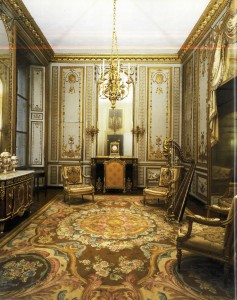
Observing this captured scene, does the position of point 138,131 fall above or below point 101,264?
above

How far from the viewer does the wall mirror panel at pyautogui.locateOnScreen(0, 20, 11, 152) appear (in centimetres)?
399

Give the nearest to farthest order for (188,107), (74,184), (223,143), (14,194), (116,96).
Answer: (14,194)
(116,96)
(223,143)
(74,184)
(188,107)

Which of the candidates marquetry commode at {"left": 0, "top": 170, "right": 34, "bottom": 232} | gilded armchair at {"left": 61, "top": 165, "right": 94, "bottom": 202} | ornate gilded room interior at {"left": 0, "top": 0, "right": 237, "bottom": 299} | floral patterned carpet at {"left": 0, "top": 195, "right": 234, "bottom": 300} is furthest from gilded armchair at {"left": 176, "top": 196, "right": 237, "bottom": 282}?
gilded armchair at {"left": 61, "top": 165, "right": 94, "bottom": 202}

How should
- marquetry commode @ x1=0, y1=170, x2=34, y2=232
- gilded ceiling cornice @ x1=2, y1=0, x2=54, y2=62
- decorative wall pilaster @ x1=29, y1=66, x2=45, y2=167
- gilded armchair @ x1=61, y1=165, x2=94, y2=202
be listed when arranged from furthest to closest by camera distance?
decorative wall pilaster @ x1=29, y1=66, x2=45, y2=167, gilded armchair @ x1=61, y1=165, x2=94, y2=202, gilded ceiling cornice @ x1=2, y1=0, x2=54, y2=62, marquetry commode @ x1=0, y1=170, x2=34, y2=232

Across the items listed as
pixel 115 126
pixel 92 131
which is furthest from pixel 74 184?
pixel 115 126

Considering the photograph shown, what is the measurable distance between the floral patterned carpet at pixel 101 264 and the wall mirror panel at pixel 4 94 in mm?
1618

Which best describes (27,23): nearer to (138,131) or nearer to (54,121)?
(54,121)

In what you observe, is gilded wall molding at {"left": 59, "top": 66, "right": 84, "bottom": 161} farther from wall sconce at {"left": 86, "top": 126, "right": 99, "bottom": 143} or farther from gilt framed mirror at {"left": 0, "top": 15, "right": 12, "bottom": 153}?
gilt framed mirror at {"left": 0, "top": 15, "right": 12, "bottom": 153}

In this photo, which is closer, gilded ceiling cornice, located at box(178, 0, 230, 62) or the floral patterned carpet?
the floral patterned carpet

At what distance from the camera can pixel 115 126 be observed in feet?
21.5

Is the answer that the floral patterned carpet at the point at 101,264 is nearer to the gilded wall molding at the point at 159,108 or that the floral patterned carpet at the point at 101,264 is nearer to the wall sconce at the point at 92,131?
the wall sconce at the point at 92,131

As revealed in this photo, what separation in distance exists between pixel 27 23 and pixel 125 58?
285 centimetres

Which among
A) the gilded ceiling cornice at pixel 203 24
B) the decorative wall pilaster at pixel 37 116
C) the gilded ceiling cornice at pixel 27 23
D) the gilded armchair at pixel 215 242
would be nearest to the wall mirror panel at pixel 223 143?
the gilded ceiling cornice at pixel 203 24

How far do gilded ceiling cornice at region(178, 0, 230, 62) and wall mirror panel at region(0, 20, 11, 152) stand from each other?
3.97 m
